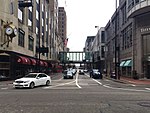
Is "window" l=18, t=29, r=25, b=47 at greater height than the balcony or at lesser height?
lesser

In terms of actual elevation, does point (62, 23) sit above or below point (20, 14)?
above

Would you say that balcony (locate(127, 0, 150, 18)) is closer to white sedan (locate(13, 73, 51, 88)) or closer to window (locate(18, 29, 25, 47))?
white sedan (locate(13, 73, 51, 88))

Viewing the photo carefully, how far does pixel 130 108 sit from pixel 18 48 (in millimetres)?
37874

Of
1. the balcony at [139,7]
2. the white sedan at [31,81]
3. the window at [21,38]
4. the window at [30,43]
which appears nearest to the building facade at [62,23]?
the window at [30,43]

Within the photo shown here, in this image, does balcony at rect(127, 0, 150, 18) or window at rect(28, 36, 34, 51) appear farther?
window at rect(28, 36, 34, 51)

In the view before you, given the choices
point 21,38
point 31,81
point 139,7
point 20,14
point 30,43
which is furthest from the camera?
point 30,43

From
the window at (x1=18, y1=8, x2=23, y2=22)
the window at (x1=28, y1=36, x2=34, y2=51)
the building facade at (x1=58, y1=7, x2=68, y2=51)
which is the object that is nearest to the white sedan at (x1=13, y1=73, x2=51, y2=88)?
the window at (x1=18, y1=8, x2=23, y2=22)

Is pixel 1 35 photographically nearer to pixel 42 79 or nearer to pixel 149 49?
pixel 42 79

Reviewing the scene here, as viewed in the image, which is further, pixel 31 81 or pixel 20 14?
pixel 20 14

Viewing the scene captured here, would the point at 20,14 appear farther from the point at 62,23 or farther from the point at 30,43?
the point at 62,23

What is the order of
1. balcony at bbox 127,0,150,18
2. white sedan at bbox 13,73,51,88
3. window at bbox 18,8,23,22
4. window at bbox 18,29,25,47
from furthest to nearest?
window at bbox 18,8,23,22 < window at bbox 18,29,25,47 < balcony at bbox 127,0,150,18 < white sedan at bbox 13,73,51,88

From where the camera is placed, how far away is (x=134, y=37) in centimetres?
4712

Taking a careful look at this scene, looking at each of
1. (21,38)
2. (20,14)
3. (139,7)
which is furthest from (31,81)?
(20,14)

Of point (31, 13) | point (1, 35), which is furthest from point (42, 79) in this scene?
point (31, 13)
